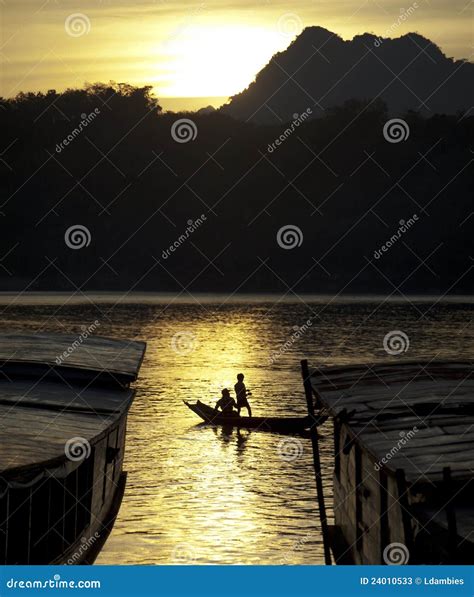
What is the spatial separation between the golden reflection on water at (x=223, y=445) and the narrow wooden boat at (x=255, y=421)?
0.43 meters

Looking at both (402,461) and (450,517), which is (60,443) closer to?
(402,461)

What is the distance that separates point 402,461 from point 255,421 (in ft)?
98.5

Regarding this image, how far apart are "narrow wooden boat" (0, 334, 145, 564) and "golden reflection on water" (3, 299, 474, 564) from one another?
6.60ft

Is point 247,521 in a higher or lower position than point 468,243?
lower

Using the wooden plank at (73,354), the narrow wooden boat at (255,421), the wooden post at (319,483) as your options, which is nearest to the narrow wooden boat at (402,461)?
the wooden post at (319,483)

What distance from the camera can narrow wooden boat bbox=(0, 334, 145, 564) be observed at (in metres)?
20.5

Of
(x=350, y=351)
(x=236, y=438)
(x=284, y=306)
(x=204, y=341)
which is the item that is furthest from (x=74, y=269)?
(x=236, y=438)

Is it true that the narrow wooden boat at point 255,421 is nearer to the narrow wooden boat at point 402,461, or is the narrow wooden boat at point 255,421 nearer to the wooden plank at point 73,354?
the wooden plank at point 73,354

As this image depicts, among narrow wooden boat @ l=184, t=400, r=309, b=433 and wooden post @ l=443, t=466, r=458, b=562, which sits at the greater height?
wooden post @ l=443, t=466, r=458, b=562

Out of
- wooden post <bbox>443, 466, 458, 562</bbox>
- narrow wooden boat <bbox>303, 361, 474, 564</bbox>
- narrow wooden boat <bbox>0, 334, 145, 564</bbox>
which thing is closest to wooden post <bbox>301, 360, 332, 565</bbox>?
narrow wooden boat <bbox>303, 361, 474, 564</bbox>

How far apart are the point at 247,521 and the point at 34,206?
15194cm

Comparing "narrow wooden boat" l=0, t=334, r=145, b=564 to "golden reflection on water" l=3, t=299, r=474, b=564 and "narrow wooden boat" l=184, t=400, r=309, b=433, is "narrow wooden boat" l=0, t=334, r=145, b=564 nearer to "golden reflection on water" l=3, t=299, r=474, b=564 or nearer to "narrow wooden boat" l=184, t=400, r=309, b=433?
"golden reflection on water" l=3, t=299, r=474, b=564

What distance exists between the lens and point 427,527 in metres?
17.8

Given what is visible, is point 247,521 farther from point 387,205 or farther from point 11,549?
point 387,205
